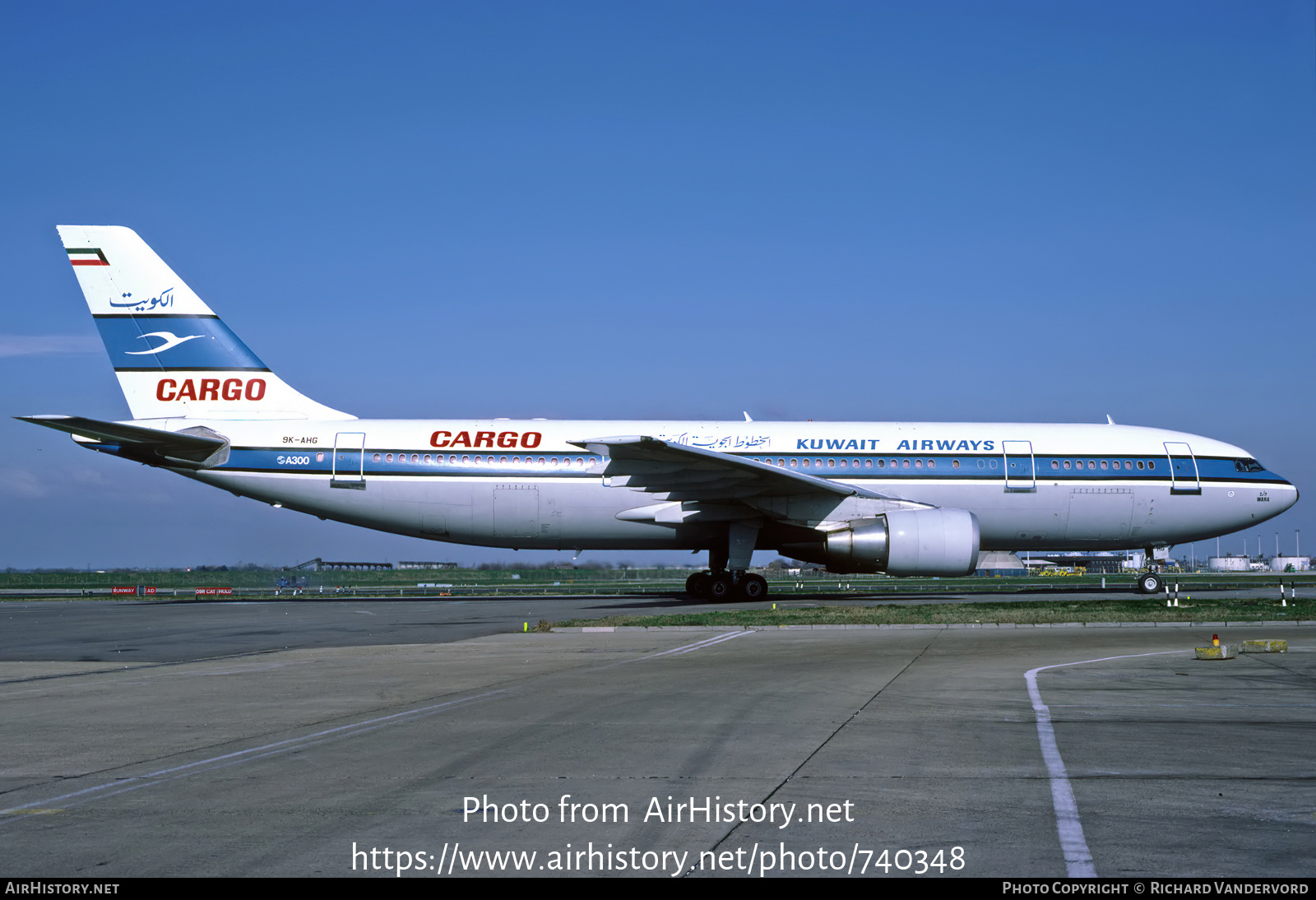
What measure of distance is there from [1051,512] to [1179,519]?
350 centimetres

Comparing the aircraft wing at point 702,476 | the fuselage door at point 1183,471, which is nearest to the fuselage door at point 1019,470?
the aircraft wing at point 702,476

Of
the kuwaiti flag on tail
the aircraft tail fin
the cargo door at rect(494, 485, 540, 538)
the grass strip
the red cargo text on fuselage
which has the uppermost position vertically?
the kuwaiti flag on tail

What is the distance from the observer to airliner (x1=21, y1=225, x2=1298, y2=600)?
2661 centimetres

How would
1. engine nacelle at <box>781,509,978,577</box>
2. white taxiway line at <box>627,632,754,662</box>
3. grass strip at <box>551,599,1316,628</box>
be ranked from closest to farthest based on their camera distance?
white taxiway line at <box>627,632,754,662</box> < grass strip at <box>551,599,1316,628</box> < engine nacelle at <box>781,509,978,577</box>

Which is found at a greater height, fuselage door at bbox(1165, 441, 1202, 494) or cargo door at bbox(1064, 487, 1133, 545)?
fuselage door at bbox(1165, 441, 1202, 494)

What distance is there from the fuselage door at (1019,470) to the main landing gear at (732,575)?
257 inches

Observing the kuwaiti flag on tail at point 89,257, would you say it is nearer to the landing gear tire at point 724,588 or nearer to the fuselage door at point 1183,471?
the landing gear tire at point 724,588

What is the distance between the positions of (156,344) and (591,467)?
1191cm

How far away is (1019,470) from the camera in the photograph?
2711cm

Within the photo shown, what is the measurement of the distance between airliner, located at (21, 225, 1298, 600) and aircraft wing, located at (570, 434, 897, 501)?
17 cm

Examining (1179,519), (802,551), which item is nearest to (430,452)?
(802,551)

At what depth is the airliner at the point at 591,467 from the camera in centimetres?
2661

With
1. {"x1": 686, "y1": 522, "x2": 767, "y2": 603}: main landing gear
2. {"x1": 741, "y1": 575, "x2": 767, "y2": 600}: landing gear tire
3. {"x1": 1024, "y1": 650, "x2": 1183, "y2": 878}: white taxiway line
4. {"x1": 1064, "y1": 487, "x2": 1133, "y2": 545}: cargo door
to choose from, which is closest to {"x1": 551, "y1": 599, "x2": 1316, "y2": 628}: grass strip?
{"x1": 686, "y1": 522, "x2": 767, "y2": 603}: main landing gear

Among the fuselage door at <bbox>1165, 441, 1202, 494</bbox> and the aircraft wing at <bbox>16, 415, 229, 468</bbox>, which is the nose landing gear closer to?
the fuselage door at <bbox>1165, 441, 1202, 494</bbox>
